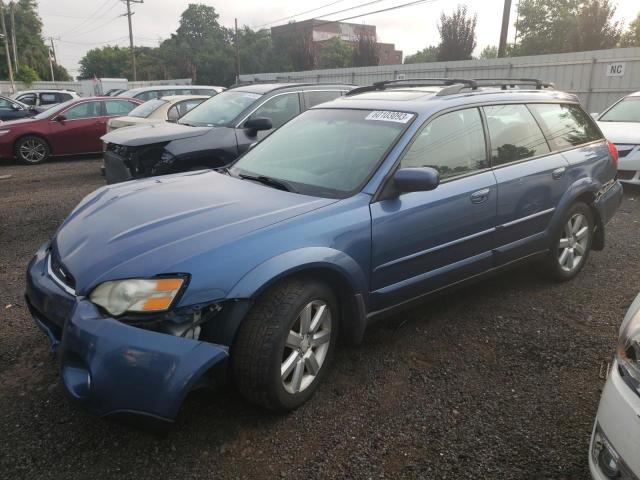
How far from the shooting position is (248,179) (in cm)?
342

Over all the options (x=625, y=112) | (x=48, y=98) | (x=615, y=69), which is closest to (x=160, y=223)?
(x=625, y=112)

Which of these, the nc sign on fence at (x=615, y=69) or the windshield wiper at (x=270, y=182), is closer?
the windshield wiper at (x=270, y=182)

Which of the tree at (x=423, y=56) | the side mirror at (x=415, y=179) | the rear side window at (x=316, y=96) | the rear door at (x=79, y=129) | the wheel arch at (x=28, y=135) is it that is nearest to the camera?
the side mirror at (x=415, y=179)

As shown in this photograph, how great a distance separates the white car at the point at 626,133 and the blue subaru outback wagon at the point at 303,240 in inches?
157

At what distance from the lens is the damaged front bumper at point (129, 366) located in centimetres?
208

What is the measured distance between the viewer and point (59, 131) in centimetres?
1101

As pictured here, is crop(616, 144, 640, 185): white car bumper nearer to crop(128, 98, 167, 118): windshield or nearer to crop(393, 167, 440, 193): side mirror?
crop(393, 167, 440, 193): side mirror

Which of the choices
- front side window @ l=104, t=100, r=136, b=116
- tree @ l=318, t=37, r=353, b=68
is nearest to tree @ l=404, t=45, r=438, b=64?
tree @ l=318, t=37, r=353, b=68

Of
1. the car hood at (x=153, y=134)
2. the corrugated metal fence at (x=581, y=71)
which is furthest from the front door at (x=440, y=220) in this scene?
the corrugated metal fence at (x=581, y=71)

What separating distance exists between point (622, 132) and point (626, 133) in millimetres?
104

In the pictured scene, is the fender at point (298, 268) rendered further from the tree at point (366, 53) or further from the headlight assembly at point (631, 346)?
the tree at point (366, 53)

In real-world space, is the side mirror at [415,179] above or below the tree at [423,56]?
below

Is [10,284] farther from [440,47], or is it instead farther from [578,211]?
[440,47]

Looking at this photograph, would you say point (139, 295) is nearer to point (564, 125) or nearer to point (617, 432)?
point (617, 432)
